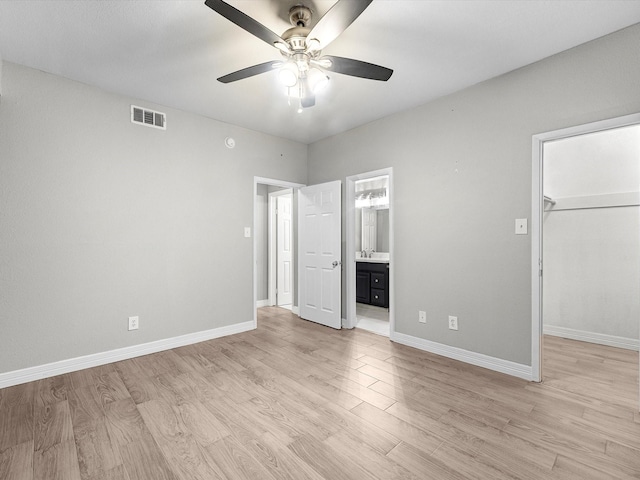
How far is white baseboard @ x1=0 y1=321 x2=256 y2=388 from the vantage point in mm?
2604

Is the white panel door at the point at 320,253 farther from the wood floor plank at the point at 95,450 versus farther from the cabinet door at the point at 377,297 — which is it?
the wood floor plank at the point at 95,450

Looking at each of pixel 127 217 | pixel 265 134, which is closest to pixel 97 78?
pixel 127 217

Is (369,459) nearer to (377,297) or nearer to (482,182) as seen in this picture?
(482,182)

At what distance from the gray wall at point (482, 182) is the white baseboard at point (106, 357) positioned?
2295 mm

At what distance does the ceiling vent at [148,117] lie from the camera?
10.6 feet

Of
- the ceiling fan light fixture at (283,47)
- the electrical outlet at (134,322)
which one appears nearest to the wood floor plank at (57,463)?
the electrical outlet at (134,322)

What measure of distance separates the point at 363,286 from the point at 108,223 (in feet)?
13.2

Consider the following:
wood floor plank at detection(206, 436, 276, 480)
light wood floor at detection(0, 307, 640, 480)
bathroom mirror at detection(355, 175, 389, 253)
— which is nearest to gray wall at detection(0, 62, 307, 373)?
light wood floor at detection(0, 307, 640, 480)

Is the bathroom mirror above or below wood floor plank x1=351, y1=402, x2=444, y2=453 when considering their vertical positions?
above

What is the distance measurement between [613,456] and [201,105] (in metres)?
4.36

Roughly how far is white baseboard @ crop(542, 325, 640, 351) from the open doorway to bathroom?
199 cm

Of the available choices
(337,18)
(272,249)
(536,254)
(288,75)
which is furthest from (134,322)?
(536,254)

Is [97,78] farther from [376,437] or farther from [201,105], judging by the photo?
[376,437]

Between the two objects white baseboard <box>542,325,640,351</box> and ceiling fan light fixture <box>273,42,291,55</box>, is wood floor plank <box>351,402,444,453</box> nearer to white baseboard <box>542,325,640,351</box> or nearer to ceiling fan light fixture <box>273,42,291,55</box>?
ceiling fan light fixture <box>273,42,291,55</box>
